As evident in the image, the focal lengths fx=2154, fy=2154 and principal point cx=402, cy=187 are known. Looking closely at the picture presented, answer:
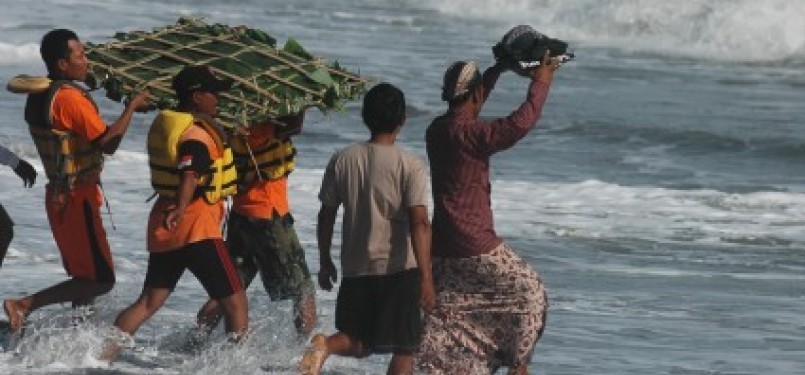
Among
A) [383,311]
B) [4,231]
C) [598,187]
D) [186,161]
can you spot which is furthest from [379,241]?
[598,187]

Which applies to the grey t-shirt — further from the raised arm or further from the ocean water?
the ocean water

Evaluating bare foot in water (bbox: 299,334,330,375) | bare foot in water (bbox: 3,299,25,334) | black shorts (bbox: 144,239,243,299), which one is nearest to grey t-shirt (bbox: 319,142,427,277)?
bare foot in water (bbox: 299,334,330,375)

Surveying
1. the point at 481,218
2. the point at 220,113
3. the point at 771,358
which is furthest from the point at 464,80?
the point at 771,358

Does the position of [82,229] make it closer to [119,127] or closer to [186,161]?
[119,127]

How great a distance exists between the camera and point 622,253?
13914 millimetres

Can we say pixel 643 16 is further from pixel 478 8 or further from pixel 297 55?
pixel 297 55

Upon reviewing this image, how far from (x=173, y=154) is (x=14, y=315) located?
1181 mm

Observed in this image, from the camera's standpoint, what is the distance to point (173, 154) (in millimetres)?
8398

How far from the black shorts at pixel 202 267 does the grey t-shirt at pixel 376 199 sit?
647 mm

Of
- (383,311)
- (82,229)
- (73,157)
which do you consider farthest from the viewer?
(82,229)

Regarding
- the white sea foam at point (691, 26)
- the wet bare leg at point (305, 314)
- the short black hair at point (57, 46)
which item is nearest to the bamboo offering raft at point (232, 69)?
the short black hair at point (57, 46)

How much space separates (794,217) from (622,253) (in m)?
2.54

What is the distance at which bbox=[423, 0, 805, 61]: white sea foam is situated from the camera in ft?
105

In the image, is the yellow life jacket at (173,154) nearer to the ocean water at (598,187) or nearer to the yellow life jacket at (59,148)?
the yellow life jacket at (59,148)
